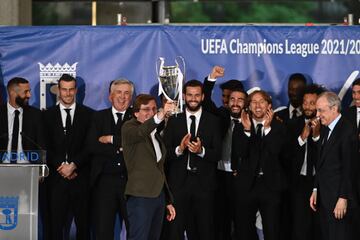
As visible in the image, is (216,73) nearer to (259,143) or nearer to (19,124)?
(259,143)

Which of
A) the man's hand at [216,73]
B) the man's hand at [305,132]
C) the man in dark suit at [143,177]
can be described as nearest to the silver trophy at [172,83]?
the man's hand at [216,73]

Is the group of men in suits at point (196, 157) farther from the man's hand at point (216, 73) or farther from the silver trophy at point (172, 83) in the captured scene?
the silver trophy at point (172, 83)

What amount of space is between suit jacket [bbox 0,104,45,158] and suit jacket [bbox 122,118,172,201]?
1.46 metres

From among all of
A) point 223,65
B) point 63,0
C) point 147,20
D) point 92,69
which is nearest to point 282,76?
point 223,65

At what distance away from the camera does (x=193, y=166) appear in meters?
10.9

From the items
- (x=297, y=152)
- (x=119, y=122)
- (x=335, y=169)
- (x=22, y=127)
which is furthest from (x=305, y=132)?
(x=22, y=127)

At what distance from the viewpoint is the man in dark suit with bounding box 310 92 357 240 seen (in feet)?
32.3

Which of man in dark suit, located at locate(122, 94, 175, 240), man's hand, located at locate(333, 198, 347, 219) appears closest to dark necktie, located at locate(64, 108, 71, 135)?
man in dark suit, located at locate(122, 94, 175, 240)

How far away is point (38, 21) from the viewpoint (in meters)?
19.6

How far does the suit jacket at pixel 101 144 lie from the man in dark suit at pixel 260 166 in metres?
1.32

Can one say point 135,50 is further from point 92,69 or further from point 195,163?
point 195,163

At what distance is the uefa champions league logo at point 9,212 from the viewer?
Answer: 997 cm

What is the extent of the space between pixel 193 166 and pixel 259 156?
2.42 feet

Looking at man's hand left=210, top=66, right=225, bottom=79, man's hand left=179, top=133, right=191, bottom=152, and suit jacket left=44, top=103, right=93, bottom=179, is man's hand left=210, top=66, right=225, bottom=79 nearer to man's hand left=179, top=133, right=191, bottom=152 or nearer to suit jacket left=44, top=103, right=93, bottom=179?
man's hand left=179, top=133, right=191, bottom=152
